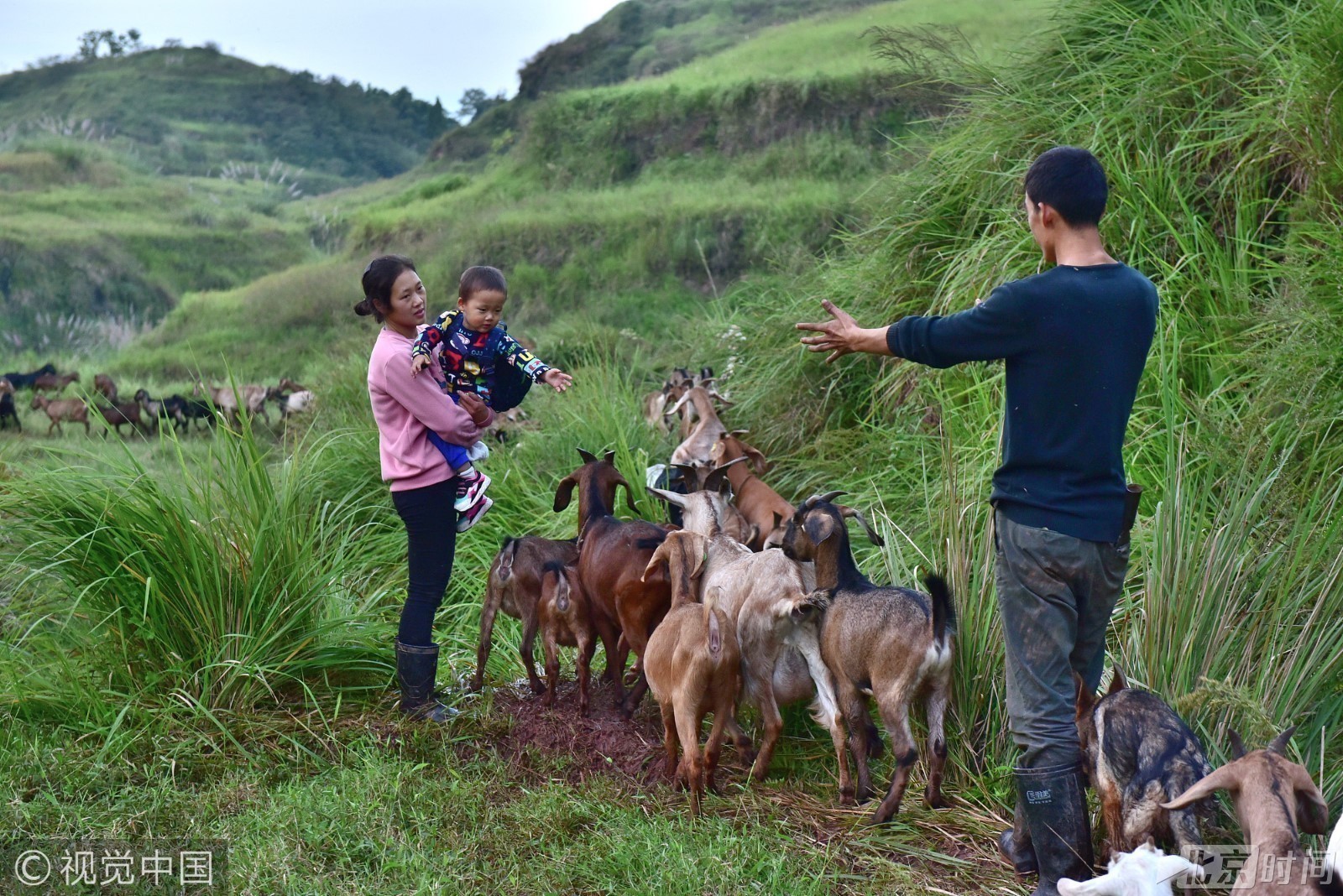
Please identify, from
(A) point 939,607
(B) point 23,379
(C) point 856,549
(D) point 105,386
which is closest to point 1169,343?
(C) point 856,549

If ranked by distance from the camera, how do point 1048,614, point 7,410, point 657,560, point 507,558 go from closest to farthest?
point 1048,614 → point 657,560 → point 507,558 → point 7,410

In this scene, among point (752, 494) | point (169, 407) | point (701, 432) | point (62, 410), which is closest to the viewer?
point (752, 494)

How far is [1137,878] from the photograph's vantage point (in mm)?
3039

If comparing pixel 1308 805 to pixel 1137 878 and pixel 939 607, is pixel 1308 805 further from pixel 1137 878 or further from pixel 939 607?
pixel 939 607

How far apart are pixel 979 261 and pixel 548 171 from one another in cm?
1059

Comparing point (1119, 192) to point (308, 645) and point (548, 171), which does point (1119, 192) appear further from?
point (548, 171)

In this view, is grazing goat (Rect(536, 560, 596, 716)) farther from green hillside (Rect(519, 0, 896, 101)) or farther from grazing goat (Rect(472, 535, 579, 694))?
green hillside (Rect(519, 0, 896, 101))

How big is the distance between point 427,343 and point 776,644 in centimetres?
194

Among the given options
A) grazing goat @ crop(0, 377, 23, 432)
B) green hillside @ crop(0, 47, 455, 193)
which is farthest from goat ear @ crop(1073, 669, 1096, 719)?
green hillside @ crop(0, 47, 455, 193)

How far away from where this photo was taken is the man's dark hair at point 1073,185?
3258 mm

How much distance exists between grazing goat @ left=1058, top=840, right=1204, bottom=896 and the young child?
274 cm

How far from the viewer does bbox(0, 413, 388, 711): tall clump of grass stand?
4828mm

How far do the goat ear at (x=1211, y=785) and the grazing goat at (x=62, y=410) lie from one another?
9005 millimetres

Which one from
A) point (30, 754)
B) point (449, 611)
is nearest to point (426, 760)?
point (30, 754)
